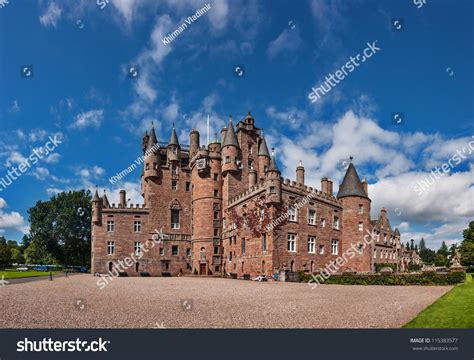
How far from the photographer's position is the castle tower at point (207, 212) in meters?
51.7

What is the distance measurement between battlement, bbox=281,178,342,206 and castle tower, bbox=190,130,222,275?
14310mm

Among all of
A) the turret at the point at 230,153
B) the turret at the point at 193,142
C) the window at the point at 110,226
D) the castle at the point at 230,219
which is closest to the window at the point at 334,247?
the castle at the point at 230,219

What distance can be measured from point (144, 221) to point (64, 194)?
2740cm

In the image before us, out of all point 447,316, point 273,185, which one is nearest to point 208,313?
point 447,316

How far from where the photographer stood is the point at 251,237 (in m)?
43.2

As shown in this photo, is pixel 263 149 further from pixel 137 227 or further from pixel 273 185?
pixel 137 227

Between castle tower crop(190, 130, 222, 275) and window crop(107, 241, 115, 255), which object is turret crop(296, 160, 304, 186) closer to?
castle tower crop(190, 130, 222, 275)

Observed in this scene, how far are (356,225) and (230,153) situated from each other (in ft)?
67.6

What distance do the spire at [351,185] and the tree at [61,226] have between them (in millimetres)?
51997

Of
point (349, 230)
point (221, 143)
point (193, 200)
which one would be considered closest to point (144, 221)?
point (193, 200)

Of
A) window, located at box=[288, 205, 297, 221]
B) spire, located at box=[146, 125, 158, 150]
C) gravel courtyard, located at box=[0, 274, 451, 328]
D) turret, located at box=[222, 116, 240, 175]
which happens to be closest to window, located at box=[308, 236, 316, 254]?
window, located at box=[288, 205, 297, 221]

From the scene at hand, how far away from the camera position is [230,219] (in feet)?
162

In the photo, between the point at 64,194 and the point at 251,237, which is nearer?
the point at 251,237
